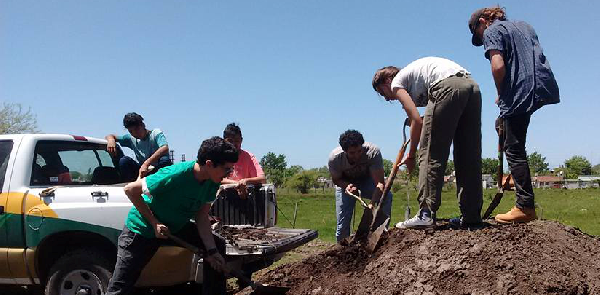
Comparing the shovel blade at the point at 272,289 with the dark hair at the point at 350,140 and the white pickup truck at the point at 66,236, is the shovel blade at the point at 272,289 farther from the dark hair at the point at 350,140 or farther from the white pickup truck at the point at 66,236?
the dark hair at the point at 350,140

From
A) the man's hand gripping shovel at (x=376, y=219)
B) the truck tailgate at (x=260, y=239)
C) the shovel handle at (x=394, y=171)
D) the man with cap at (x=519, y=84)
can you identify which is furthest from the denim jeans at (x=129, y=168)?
the man with cap at (x=519, y=84)

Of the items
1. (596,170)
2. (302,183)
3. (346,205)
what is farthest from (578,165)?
(346,205)

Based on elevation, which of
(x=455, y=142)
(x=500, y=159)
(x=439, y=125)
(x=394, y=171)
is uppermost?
(x=439, y=125)

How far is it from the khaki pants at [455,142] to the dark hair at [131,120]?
3.36 meters

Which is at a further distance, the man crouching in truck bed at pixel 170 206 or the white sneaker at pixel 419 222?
the white sneaker at pixel 419 222

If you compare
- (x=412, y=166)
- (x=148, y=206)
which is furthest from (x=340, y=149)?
(x=148, y=206)

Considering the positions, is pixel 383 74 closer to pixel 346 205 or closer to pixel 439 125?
pixel 439 125

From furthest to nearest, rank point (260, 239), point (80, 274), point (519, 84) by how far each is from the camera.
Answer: point (260, 239), point (80, 274), point (519, 84)

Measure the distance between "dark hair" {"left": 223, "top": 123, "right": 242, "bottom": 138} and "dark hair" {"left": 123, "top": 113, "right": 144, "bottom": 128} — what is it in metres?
0.99

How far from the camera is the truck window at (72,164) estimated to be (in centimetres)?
514

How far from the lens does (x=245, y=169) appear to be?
5.98m

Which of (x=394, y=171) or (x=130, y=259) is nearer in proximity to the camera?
(x=130, y=259)

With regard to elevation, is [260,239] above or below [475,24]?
below

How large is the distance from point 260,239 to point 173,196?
143cm
